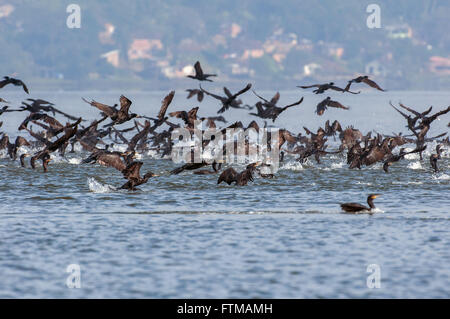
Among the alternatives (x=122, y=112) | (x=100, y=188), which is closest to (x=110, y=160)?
(x=100, y=188)

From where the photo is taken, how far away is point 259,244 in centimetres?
2202

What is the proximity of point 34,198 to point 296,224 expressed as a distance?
9220mm

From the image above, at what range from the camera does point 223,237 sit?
2286 cm

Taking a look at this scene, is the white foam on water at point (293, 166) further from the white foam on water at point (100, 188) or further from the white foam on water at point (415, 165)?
the white foam on water at point (100, 188)

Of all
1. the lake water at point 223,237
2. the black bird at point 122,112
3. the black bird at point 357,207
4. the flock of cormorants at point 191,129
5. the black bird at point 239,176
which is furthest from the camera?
the black bird at point 239,176

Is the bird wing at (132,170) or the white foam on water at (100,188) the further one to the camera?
the white foam on water at (100,188)

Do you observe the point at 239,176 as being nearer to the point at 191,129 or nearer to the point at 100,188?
the point at 191,129

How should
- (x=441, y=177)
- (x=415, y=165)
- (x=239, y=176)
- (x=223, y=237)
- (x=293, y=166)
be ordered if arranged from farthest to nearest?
(x=415, y=165)
(x=293, y=166)
(x=441, y=177)
(x=239, y=176)
(x=223, y=237)

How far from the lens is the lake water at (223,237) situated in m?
18.1

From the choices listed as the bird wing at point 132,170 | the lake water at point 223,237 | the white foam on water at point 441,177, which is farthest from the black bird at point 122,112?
the white foam on water at point 441,177

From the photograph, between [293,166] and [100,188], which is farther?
[293,166]

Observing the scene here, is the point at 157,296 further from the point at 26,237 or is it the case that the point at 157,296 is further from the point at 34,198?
the point at 34,198

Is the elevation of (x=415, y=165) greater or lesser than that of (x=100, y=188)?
greater
